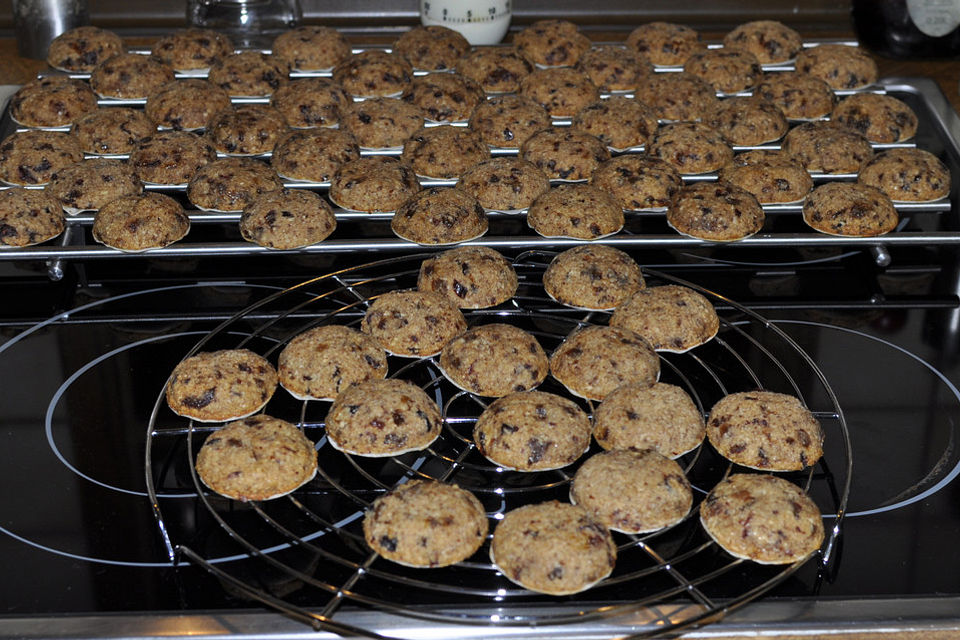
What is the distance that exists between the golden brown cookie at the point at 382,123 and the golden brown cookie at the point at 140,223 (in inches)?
15.5

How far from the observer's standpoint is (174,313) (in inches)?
57.6

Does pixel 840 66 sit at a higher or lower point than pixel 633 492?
higher

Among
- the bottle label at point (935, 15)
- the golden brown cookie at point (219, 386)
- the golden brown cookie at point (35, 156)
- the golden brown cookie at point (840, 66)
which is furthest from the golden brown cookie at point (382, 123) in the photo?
the bottle label at point (935, 15)

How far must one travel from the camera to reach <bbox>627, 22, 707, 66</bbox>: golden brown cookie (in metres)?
2.16

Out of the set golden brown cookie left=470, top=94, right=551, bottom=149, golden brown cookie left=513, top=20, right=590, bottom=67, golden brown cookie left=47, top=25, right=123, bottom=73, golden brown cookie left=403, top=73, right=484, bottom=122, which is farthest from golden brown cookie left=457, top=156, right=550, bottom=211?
golden brown cookie left=47, top=25, right=123, bottom=73

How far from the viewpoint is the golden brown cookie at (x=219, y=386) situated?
49.6 inches

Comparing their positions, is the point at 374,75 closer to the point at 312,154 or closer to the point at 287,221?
the point at 312,154

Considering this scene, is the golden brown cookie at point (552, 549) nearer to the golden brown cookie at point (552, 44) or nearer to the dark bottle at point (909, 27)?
the golden brown cookie at point (552, 44)

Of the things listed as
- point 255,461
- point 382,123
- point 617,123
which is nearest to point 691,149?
point 617,123

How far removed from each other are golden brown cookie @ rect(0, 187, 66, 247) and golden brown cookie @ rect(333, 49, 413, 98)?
2.08 feet

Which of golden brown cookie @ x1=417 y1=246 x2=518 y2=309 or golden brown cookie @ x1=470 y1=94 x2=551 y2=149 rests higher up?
golden brown cookie @ x1=470 y1=94 x2=551 y2=149

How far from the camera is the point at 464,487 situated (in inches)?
45.9

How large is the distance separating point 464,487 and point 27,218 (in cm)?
82

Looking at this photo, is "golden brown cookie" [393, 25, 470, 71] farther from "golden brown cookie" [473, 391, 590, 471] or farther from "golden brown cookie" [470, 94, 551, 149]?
"golden brown cookie" [473, 391, 590, 471]
